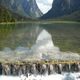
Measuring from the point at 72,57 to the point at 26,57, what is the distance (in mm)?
5019

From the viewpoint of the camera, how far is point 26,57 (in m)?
31.4

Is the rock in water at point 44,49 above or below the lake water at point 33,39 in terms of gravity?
below

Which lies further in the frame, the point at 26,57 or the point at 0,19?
the point at 0,19

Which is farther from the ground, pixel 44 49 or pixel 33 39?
pixel 33 39

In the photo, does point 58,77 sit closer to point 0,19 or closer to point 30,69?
point 30,69

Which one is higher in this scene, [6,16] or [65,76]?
[6,16]

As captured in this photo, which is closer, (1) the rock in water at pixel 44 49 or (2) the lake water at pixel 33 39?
(1) the rock in water at pixel 44 49

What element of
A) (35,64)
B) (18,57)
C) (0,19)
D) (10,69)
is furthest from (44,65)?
(0,19)

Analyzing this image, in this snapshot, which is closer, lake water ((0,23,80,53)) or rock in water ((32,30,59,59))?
rock in water ((32,30,59,59))

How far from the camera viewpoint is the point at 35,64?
26891mm

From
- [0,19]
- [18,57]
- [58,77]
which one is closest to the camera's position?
[58,77]

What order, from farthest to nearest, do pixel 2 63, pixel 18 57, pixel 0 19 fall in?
1. pixel 0 19
2. pixel 18 57
3. pixel 2 63

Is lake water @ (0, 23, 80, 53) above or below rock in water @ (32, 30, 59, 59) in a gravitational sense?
above

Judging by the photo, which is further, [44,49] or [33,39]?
[33,39]
